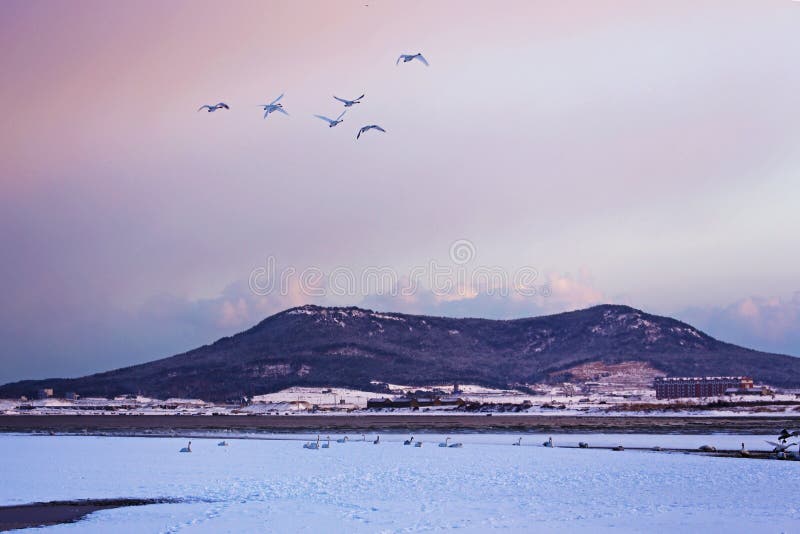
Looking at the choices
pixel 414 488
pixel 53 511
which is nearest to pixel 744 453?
pixel 414 488

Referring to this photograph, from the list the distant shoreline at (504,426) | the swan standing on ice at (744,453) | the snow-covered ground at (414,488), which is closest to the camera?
the snow-covered ground at (414,488)

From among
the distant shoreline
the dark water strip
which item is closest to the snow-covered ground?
the dark water strip

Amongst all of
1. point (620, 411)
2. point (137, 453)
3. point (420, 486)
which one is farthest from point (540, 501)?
point (620, 411)

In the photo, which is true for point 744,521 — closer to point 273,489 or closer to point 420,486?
point 420,486

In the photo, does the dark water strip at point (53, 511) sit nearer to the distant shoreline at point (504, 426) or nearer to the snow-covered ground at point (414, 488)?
the snow-covered ground at point (414, 488)

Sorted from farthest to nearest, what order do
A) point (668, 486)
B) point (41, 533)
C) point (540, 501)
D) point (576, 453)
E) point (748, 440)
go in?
point (748, 440) < point (576, 453) < point (668, 486) < point (540, 501) < point (41, 533)

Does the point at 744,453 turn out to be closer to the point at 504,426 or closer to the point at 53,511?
the point at 53,511

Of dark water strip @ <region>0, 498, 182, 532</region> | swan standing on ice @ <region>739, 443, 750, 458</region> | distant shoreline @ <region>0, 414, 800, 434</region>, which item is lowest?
dark water strip @ <region>0, 498, 182, 532</region>

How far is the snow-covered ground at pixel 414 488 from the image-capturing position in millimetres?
27828

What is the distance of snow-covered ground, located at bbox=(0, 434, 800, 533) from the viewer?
27.8 meters

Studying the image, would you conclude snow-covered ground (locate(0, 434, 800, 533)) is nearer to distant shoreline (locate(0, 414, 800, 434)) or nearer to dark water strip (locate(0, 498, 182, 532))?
dark water strip (locate(0, 498, 182, 532))

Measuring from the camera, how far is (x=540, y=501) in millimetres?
32219

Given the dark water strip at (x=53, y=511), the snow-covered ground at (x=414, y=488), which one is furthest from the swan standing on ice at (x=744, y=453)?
the dark water strip at (x=53, y=511)

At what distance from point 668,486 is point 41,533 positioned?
2129 cm
